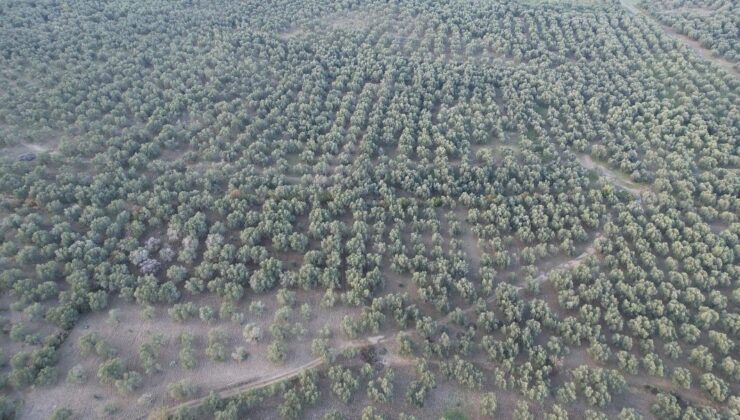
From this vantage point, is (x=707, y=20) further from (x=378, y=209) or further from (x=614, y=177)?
(x=378, y=209)

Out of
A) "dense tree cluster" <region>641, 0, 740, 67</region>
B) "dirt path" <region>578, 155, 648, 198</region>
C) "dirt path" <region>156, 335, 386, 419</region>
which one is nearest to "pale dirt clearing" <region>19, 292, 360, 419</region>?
"dirt path" <region>156, 335, 386, 419</region>

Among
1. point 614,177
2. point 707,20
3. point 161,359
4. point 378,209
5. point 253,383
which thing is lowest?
point 253,383

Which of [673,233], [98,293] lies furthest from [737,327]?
[98,293]

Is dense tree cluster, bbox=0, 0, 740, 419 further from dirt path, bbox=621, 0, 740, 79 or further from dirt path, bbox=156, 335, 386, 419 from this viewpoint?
dirt path, bbox=621, 0, 740, 79

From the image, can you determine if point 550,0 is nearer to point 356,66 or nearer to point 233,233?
point 356,66

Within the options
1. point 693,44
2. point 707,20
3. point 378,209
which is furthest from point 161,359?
point 707,20
